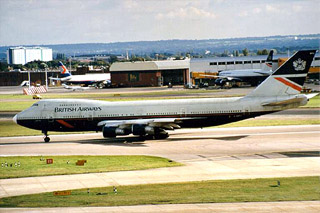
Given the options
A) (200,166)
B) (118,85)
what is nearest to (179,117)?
(200,166)

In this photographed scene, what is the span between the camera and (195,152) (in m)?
45.2

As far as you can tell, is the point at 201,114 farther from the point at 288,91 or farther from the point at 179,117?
the point at 288,91

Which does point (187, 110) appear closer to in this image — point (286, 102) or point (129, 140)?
point (129, 140)

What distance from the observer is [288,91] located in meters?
52.4

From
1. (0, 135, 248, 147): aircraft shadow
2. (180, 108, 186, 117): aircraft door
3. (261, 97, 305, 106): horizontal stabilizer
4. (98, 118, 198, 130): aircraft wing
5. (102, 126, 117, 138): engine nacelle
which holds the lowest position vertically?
(0, 135, 248, 147): aircraft shadow

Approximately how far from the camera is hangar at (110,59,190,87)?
166m

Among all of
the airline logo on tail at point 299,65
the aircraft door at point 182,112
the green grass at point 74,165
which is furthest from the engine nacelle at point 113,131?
the airline logo on tail at point 299,65

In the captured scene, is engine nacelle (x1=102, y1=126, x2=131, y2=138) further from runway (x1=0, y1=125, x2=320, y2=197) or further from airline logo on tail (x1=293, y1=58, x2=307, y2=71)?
airline logo on tail (x1=293, y1=58, x2=307, y2=71)

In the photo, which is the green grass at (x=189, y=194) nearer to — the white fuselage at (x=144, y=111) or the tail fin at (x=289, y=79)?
the white fuselage at (x=144, y=111)

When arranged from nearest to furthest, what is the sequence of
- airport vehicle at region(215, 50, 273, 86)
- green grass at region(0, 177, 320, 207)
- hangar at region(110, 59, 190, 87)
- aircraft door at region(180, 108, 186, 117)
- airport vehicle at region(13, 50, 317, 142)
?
1. green grass at region(0, 177, 320, 207)
2. airport vehicle at region(13, 50, 317, 142)
3. aircraft door at region(180, 108, 186, 117)
4. airport vehicle at region(215, 50, 273, 86)
5. hangar at region(110, 59, 190, 87)

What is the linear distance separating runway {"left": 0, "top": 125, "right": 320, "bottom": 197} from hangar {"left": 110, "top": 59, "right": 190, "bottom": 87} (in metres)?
105

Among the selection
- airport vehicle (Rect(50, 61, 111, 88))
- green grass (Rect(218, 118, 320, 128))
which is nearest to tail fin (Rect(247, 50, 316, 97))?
green grass (Rect(218, 118, 320, 128))

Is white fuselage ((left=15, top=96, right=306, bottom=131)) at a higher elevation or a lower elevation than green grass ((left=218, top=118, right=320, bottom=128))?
higher

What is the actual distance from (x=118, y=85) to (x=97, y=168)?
132 meters
